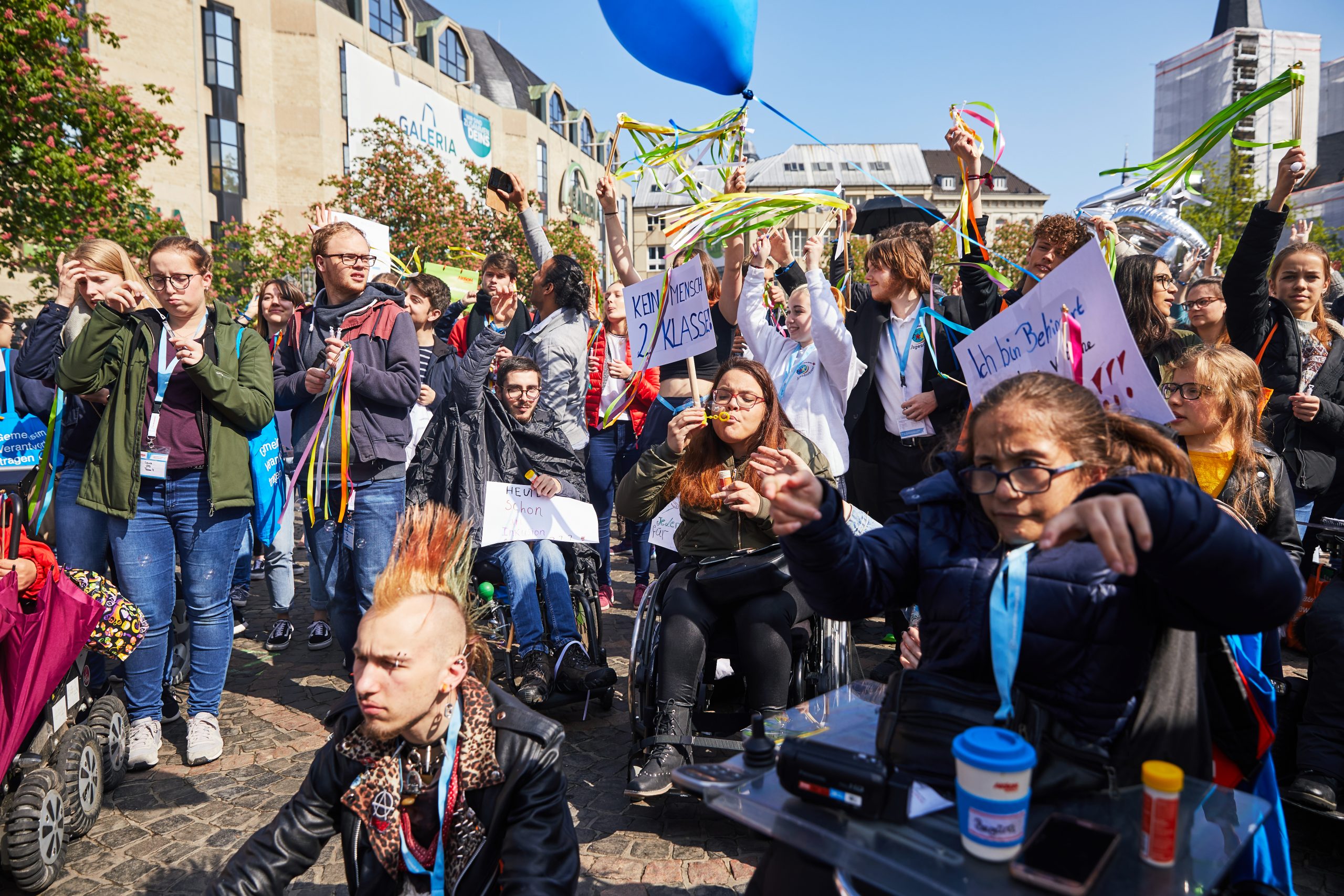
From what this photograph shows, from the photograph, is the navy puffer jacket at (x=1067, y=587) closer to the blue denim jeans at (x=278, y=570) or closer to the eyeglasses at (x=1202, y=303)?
the eyeglasses at (x=1202, y=303)

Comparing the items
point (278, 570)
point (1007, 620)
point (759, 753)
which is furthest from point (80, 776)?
point (1007, 620)

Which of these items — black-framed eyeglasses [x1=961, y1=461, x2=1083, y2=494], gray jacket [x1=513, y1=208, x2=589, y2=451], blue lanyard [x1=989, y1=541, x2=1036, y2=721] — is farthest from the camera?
gray jacket [x1=513, y1=208, x2=589, y2=451]

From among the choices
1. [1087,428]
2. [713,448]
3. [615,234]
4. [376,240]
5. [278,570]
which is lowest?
[278,570]

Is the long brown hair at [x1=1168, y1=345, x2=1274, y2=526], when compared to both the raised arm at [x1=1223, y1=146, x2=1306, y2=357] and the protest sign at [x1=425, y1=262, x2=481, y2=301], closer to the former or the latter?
the raised arm at [x1=1223, y1=146, x2=1306, y2=357]

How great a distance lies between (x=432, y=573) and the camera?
7.23 ft

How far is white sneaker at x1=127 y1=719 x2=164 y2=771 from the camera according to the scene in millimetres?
3691

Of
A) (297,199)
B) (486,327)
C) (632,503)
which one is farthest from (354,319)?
(297,199)

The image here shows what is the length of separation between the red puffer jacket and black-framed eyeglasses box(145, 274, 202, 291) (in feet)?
9.01

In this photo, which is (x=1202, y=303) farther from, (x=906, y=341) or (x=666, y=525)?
(x=666, y=525)

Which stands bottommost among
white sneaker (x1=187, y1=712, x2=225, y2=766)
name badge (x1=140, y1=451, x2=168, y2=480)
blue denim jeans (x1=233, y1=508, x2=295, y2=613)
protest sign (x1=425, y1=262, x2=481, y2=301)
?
white sneaker (x1=187, y1=712, x2=225, y2=766)

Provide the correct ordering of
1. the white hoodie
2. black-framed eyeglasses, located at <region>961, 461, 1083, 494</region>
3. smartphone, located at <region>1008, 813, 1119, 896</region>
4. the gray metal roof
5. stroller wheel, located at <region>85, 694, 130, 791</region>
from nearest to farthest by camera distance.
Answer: smartphone, located at <region>1008, 813, 1119, 896</region>, black-framed eyeglasses, located at <region>961, 461, 1083, 494</region>, stroller wheel, located at <region>85, 694, 130, 791</region>, the white hoodie, the gray metal roof

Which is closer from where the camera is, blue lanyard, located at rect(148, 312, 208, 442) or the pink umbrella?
the pink umbrella

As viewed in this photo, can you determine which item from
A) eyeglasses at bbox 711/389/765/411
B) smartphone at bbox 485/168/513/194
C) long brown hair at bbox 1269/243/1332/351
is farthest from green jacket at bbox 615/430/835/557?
smartphone at bbox 485/168/513/194

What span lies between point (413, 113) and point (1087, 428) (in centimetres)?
4110
